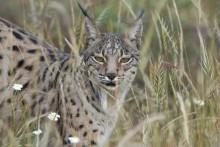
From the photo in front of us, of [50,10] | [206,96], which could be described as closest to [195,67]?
[50,10]

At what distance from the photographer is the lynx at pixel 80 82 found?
7500 mm

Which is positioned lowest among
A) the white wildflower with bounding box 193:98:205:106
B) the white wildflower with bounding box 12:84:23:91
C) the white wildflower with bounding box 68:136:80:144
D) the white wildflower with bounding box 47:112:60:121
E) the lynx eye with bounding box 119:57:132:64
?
the white wildflower with bounding box 68:136:80:144

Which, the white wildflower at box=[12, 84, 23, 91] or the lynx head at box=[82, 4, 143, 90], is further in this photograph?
the lynx head at box=[82, 4, 143, 90]

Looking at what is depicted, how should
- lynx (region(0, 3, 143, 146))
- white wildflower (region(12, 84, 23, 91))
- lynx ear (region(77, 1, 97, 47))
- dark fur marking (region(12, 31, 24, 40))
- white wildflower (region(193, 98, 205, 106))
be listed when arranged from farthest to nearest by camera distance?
dark fur marking (region(12, 31, 24, 40)) < lynx ear (region(77, 1, 97, 47)) < lynx (region(0, 3, 143, 146)) < white wildflower (region(12, 84, 23, 91)) < white wildflower (region(193, 98, 205, 106))

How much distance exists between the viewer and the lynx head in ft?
24.4

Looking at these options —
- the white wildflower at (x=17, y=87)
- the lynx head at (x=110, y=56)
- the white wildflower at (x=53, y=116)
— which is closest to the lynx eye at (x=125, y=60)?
the lynx head at (x=110, y=56)

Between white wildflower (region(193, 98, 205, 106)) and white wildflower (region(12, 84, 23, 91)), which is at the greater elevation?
white wildflower (region(12, 84, 23, 91))

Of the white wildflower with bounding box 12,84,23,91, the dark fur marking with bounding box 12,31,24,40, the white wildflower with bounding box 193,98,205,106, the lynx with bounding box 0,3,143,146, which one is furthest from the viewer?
the dark fur marking with bounding box 12,31,24,40

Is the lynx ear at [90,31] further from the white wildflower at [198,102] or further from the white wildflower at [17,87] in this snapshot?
the white wildflower at [198,102]

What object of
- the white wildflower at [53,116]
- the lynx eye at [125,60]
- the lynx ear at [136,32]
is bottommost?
the white wildflower at [53,116]

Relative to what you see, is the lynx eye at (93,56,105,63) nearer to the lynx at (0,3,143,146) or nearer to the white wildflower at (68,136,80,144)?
the lynx at (0,3,143,146)

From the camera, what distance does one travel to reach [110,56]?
7.55 meters

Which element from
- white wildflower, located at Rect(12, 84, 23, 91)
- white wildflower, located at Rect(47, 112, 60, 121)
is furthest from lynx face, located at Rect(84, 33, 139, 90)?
white wildflower, located at Rect(12, 84, 23, 91)

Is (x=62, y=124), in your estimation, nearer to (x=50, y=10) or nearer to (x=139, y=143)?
(x=139, y=143)
